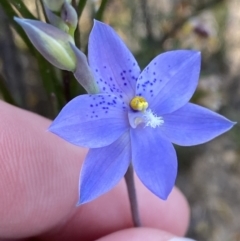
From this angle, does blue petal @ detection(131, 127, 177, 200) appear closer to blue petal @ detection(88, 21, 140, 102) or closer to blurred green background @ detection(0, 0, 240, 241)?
blue petal @ detection(88, 21, 140, 102)

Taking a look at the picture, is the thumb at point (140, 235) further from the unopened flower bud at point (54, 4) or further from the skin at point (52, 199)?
the unopened flower bud at point (54, 4)

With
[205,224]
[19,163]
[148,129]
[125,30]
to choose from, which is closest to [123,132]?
[148,129]

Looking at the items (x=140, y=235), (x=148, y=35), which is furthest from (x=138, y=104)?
(x=148, y=35)

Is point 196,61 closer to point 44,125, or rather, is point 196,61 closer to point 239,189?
point 44,125

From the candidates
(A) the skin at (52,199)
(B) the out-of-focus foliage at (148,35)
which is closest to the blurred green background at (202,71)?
(B) the out-of-focus foliage at (148,35)

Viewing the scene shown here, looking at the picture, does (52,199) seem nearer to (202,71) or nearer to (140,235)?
(140,235)
